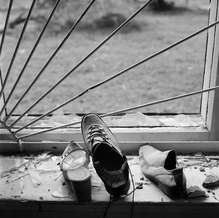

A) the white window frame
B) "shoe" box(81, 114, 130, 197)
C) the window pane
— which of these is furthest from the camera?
the white window frame

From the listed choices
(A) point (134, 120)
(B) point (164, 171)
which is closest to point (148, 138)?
(A) point (134, 120)

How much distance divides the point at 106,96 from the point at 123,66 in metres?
0.12

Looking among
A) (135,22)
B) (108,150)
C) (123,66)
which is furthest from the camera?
(123,66)

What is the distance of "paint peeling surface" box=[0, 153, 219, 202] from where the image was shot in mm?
1149

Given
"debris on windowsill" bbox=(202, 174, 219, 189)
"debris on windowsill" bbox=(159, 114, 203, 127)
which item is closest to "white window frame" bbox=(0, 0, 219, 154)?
"debris on windowsill" bbox=(159, 114, 203, 127)

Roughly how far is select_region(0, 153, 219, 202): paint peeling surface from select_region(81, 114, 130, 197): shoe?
72 millimetres

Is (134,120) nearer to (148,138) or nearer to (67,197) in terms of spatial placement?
(148,138)

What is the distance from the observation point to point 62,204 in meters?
1.15

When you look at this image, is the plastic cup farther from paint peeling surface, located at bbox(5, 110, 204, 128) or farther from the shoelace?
paint peeling surface, located at bbox(5, 110, 204, 128)

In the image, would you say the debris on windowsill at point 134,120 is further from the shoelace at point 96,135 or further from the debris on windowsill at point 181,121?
the shoelace at point 96,135

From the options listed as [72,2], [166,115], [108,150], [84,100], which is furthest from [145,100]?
[72,2]

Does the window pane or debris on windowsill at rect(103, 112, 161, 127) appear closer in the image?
the window pane

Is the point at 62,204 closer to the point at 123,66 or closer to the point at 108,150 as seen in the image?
the point at 108,150

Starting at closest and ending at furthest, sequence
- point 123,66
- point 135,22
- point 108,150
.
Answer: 1. point 108,150
2. point 135,22
3. point 123,66
